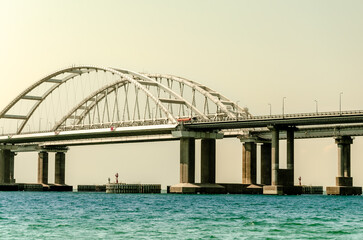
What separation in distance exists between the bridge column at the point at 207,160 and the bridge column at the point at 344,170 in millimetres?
23666

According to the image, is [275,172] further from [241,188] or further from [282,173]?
[241,188]

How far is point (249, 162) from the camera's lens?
169875mm

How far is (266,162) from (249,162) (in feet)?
22.7

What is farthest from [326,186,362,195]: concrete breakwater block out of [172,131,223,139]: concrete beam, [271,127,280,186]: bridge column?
[172,131,223,139]: concrete beam

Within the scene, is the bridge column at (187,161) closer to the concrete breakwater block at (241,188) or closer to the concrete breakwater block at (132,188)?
the concrete breakwater block at (241,188)

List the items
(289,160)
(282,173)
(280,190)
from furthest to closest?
(289,160) < (282,173) < (280,190)

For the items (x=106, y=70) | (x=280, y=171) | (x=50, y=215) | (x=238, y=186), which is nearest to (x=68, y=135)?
(x=106, y=70)

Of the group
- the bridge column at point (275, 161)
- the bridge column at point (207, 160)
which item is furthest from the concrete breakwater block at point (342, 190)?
the bridge column at point (207, 160)

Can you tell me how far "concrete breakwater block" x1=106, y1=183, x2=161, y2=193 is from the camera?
179 meters

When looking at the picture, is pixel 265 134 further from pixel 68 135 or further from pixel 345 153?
pixel 68 135

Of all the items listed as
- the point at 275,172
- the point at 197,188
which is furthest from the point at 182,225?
the point at 197,188

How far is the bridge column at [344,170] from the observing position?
488 ft

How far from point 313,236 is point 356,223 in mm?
12777

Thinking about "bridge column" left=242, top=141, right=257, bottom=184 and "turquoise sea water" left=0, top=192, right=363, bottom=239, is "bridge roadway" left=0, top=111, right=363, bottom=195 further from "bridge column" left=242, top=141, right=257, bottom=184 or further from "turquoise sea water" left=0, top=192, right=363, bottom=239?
"turquoise sea water" left=0, top=192, right=363, bottom=239
